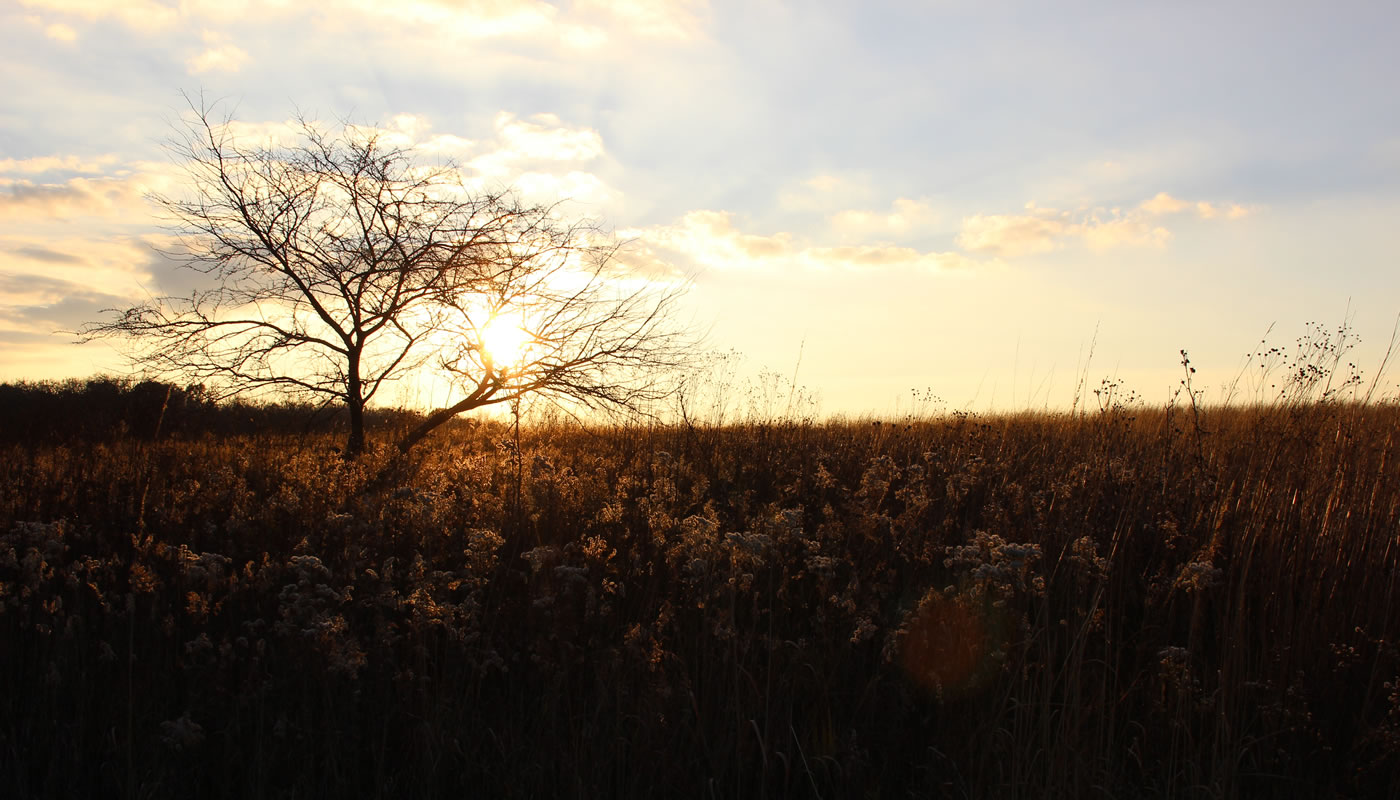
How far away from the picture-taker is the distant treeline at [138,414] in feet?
37.6

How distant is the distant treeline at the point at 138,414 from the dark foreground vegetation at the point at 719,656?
7.20m

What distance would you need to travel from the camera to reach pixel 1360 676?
140 inches

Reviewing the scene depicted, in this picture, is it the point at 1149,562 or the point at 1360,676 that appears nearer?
the point at 1360,676

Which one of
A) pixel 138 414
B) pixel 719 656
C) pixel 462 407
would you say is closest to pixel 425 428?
pixel 462 407

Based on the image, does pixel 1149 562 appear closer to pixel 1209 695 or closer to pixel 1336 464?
pixel 1209 695

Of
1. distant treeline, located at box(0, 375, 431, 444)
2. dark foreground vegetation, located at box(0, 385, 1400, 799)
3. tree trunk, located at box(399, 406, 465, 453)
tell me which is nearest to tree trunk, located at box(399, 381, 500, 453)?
tree trunk, located at box(399, 406, 465, 453)

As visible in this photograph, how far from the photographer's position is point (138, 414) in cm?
1273

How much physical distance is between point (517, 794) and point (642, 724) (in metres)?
0.48

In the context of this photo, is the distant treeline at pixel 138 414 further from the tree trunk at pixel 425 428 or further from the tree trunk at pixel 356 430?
the tree trunk at pixel 425 428

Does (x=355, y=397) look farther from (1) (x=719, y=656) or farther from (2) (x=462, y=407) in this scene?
(1) (x=719, y=656)

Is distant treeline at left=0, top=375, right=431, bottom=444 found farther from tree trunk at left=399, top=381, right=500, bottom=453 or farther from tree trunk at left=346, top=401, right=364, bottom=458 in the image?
tree trunk at left=399, top=381, right=500, bottom=453

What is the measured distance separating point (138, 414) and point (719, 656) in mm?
12715

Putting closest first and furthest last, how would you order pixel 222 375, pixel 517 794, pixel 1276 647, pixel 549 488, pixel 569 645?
pixel 517 794, pixel 569 645, pixel 1276 647, pixel 549 488, pixel 222 375

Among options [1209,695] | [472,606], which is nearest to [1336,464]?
[1209,695]
